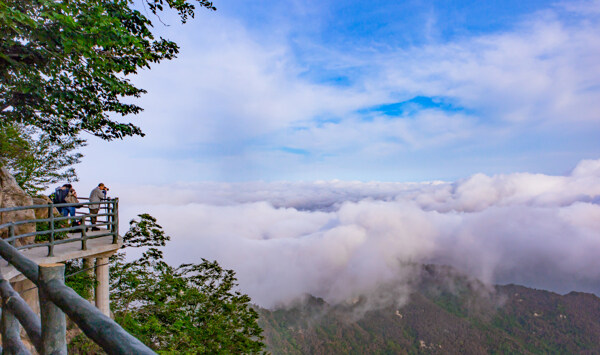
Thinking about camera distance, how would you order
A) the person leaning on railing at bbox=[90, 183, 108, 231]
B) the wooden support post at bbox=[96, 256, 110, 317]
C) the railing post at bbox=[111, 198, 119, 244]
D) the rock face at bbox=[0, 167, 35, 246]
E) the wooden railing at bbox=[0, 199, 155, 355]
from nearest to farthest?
1. the wooden railing at bbox=[0, 199, 155, 355]
2. the rock face at bbox=[0, 167, 35, 246]
3. the railing post at bbox=[111, 198, 119, 244]
4. the wooden support post at bbox=[96, 256, 110, 317]
5. the person leaning on railing at bbox=[90, 183, 108, 231]

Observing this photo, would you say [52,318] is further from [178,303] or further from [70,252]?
[178,303]

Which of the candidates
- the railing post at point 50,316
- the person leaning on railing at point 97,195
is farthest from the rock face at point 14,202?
the railing post at point 50,316

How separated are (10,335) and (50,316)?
3.42 ft

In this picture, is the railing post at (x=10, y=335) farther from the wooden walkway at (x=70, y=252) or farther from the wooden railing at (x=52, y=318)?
the wooden walkway at (x=70, y=252)

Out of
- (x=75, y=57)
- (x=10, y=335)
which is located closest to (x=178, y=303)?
(x=75, y=57)

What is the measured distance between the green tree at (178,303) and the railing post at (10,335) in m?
14.0

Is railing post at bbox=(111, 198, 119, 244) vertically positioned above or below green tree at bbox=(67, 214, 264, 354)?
above

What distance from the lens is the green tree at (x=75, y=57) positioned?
28.5ft

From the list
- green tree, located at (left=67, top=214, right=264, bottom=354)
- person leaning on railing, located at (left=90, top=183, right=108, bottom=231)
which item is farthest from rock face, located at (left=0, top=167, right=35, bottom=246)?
green tree, located at (left=67, top=214, right=264, bottom=354)

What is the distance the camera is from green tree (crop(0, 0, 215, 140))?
342 inches

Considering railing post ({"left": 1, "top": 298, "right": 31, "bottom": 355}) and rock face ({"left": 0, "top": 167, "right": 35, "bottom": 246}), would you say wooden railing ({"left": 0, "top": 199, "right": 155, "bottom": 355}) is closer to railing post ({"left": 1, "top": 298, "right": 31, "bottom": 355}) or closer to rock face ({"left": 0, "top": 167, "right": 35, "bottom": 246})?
railing post ({"left": 1, "top": 298, "right": 31, "bottom": 355})

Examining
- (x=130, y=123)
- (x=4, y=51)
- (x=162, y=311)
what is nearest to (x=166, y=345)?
(x=162, y=311)

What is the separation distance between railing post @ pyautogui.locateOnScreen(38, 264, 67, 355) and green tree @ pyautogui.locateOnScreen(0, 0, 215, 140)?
26.3 feet

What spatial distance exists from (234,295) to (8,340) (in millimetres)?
19667
